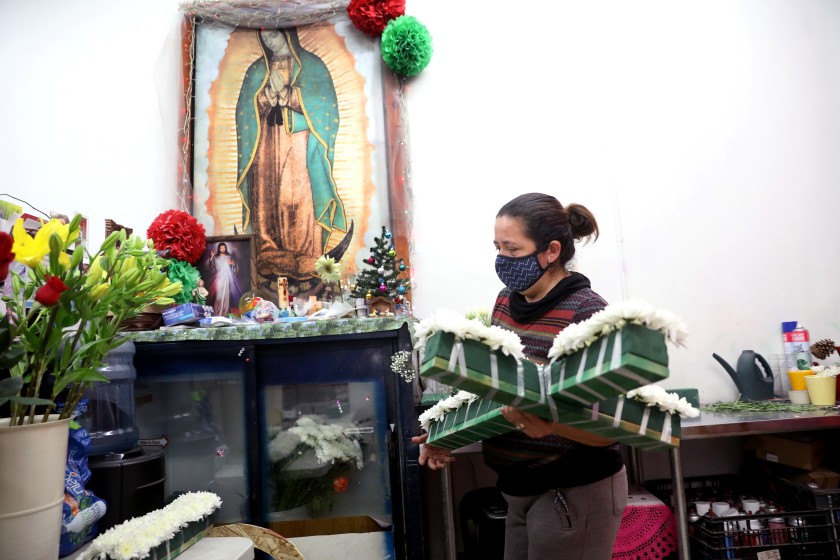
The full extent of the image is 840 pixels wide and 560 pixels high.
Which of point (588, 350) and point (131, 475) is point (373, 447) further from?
point (588, 350)

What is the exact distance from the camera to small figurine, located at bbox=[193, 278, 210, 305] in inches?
91.4

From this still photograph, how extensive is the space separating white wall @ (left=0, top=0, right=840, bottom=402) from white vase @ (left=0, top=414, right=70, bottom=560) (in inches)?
74.9

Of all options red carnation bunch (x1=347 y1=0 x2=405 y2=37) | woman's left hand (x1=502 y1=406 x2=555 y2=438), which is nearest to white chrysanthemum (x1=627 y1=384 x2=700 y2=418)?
woman's left hand (x1=502 y1=406 x2=555 y2=438)

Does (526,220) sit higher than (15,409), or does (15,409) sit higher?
(526,220)

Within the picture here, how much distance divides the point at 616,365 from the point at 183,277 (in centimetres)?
202

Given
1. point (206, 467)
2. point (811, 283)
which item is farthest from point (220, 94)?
point (811, 283)

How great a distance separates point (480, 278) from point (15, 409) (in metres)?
2.04

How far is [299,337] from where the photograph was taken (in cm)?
205

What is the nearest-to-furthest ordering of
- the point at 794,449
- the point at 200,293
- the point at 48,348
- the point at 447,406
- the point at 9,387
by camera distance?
the point at 9,387
the point at 48,348
the point at 447,406
the point at 794,449
the point at 200,293

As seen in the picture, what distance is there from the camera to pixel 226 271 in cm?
242

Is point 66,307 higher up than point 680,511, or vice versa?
point 66,307

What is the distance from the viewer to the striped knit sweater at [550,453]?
122 cm

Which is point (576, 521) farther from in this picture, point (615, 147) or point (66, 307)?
point (615, 147)

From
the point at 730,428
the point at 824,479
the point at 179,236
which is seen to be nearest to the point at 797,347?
the point at 824,479
